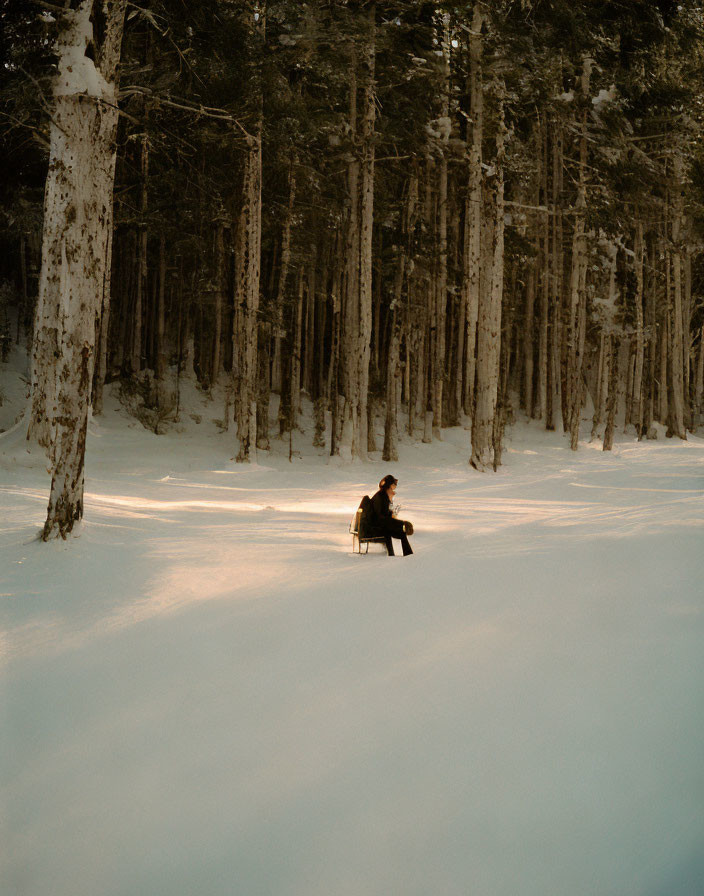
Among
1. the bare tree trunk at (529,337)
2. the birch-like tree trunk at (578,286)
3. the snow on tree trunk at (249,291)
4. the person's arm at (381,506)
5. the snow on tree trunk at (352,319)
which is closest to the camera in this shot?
the person's arm at (381,506)

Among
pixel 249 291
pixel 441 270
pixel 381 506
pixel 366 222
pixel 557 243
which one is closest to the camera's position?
pixel 381 506

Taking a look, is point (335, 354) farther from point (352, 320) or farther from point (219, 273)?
point (219, 273)

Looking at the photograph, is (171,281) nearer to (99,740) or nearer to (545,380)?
(545,380)

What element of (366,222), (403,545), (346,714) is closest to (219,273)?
(366,222)

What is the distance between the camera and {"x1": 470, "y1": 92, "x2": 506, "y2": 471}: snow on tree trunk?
18.8 meters

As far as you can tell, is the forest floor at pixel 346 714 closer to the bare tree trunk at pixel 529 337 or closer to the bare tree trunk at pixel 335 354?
the bare tree trunk at pixel 335 354

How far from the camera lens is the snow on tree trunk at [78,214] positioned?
24.6ft

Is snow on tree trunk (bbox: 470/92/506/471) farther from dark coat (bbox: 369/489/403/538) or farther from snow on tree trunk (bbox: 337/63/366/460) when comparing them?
dark coat (bbox: 369/489/403/538)

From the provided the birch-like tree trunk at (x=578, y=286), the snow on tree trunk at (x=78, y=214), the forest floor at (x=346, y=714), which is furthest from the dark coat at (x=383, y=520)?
the birch-like tree trunk at (x=578, y=286)

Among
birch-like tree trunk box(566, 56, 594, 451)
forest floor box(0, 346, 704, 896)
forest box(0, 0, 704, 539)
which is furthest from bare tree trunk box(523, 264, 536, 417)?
forest floor box(0, 346, 704, 896)

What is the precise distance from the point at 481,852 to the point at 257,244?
16.0 meters

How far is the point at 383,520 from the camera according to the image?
8297 millimetres

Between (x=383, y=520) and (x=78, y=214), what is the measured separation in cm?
465

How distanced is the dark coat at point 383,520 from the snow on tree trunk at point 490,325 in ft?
35.7
